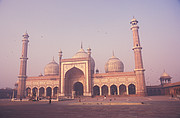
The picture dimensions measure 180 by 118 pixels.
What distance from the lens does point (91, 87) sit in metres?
34.8

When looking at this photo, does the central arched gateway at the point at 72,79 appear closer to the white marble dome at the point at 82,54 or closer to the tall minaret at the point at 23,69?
the white marble dome at the point at 82,54

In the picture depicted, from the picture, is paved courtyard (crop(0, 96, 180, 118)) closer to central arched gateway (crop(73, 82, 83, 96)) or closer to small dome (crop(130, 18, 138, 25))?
small dome (crop(130, 18, 138, 25))

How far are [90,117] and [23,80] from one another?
121 feet

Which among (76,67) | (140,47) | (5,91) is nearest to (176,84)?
(140,47)

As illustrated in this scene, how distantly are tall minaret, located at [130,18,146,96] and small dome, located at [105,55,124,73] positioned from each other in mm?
7526

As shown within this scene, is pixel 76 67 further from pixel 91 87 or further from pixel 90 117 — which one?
pixel 90 117

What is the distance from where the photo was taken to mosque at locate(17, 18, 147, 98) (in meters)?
33.5

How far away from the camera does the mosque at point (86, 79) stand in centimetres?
3350

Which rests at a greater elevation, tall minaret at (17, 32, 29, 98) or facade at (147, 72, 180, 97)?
tall minaret at (17, 32, 29, 98)

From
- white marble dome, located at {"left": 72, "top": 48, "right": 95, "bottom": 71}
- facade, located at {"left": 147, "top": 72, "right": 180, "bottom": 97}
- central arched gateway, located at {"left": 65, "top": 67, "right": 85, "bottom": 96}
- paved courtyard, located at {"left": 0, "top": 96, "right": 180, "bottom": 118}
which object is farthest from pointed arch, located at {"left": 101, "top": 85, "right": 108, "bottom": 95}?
paved courtyard, located at {"left": 0, "top": 96, "right": 180, "bottom": 118}

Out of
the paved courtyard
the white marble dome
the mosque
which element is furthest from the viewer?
the white marble dome

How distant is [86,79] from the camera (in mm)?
35281

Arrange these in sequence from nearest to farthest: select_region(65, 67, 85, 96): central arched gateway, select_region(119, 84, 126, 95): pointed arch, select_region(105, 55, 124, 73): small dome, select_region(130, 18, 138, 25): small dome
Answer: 1. select_region(130, 18, 138, 25): small dome
2. select_region(119, 84, 126, 95): pointed arch
3. select_region(65, 67, 85, 96): central arched gateway
4. select_region(105, 55, 124, 73): small dome

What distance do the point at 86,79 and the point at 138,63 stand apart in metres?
12.0
